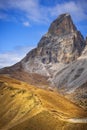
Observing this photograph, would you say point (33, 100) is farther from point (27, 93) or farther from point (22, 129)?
point (22, 129)

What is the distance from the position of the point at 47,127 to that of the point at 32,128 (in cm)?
314

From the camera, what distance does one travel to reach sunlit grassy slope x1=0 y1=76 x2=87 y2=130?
210ft

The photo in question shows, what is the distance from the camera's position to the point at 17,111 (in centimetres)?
8181

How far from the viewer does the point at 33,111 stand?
74375 mm

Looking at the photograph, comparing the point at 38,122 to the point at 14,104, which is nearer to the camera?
the point at 38,122

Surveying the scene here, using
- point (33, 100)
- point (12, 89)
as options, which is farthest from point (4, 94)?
point (33, 100)

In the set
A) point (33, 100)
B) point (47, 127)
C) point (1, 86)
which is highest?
point (1, 86)

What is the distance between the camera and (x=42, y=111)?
69.2 metres

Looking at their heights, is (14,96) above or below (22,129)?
above

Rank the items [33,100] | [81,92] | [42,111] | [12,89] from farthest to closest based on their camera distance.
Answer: [81,92] < [12,89] < [33,100] < [42,111]

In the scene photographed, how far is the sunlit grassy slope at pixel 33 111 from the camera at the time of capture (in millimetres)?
63888

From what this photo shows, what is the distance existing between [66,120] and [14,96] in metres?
31.5

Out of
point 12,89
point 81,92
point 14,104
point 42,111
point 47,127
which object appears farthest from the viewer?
point 81,92

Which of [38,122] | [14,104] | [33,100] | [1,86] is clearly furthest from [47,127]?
[1,86]
